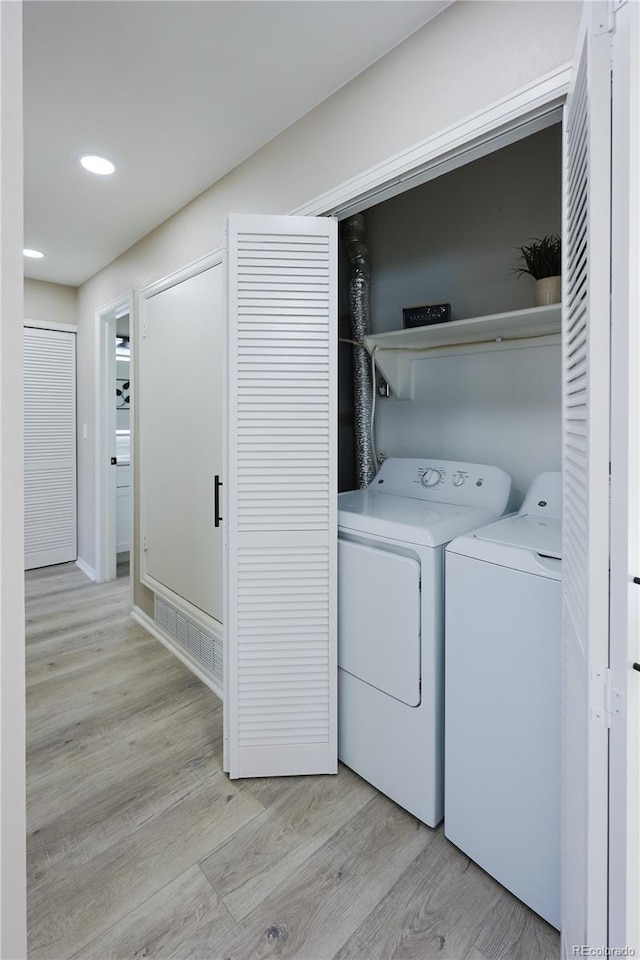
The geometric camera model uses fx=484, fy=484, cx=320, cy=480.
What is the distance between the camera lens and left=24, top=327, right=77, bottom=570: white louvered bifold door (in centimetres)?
430

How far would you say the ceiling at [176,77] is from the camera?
4.78 ft

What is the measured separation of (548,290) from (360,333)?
3.19ft

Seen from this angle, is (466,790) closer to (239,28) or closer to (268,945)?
(268,945)

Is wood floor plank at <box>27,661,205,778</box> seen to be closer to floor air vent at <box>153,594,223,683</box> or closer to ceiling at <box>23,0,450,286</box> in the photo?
floor air vent at <box>153,594,223,683</box>

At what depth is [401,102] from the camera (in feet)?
5.14

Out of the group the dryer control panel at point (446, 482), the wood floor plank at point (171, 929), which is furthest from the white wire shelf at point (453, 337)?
the wood floor plank at point (171, 929)

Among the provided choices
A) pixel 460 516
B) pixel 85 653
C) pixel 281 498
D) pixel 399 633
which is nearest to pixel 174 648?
pixel 85 653

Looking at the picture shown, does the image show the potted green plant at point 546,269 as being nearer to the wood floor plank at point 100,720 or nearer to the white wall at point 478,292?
the white wall at point 478,292

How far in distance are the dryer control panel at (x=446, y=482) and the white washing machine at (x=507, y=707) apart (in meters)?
0.38

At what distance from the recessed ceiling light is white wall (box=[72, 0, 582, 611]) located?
44cm

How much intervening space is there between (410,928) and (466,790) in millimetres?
379

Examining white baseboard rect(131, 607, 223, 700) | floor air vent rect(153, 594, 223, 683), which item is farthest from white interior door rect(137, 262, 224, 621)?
white baseboard rect(131, 607, 223, 700)

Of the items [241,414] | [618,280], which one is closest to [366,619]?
[241,414]

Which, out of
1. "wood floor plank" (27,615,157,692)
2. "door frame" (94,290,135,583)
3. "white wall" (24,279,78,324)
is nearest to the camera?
"wood floor plank" (27,615,157,692)
